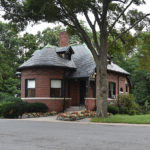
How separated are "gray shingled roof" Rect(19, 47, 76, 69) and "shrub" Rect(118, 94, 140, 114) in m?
6.26

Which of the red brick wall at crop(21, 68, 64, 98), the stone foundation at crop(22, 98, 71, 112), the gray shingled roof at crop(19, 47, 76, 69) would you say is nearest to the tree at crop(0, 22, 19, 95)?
the gray shingled roof at crop(19, 47, 76, 69)

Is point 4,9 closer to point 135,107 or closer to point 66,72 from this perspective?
point 66,72

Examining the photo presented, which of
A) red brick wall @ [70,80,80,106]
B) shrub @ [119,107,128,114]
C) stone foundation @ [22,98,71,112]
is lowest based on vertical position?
shrub @ [119,107,128,114]

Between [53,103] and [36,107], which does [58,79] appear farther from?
[36,107]

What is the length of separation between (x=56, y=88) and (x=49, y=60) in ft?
8.83

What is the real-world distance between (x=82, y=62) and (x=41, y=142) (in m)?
18.4

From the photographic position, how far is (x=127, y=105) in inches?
1064

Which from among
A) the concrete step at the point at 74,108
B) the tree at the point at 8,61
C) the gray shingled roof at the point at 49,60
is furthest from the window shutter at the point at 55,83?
the tree at the point at 8,61

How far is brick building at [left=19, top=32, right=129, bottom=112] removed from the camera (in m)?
24.2

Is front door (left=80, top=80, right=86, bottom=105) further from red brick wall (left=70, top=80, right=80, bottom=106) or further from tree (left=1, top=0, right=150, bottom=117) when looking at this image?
tree (left=1, top=0, right=150, bottom=117)

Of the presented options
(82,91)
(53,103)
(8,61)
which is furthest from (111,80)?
(8,61)

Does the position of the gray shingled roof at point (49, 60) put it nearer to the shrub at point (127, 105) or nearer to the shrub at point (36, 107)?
the shrub at point (36, 107)

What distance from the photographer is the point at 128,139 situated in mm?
9008

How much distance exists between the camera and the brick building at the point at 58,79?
24219mm
